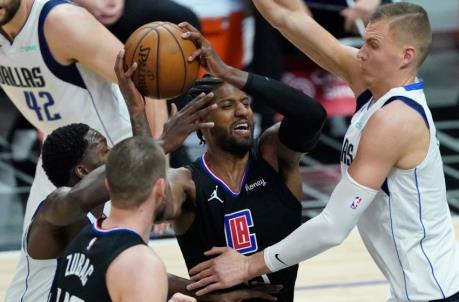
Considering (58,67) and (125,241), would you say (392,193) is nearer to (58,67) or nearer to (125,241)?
→ (125,241)

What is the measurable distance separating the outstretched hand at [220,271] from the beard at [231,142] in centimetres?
44

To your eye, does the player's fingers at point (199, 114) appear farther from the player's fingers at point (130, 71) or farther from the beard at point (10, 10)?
the beard at point (10, 10)

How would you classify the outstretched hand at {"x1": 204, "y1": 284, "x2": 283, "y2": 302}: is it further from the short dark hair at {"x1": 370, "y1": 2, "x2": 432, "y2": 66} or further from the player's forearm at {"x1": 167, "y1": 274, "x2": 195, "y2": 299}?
the short dark hair at {"x1": 370, "y1": 2, "x2": 432, "y2": 66}

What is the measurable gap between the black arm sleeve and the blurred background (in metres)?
3.54

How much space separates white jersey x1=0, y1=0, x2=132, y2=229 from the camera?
16.8 ft

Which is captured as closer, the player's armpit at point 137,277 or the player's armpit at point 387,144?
the player's armpit at point 137,277

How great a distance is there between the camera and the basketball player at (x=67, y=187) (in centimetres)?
422

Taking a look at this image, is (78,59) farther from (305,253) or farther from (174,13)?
(174,13)

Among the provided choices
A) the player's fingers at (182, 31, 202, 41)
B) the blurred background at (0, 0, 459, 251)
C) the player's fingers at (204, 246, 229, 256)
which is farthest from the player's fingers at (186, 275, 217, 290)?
the blurred background at (0, 0, 459, 251)

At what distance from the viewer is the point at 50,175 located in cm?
466

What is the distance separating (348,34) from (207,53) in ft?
17.5

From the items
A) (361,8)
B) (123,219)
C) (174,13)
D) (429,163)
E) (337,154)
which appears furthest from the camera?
(337,154)

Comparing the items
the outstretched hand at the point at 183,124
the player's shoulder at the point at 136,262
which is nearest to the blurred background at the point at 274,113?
the outstretched hand at the point at 183,124

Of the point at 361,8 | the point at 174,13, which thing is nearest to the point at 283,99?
the point at 174,13
